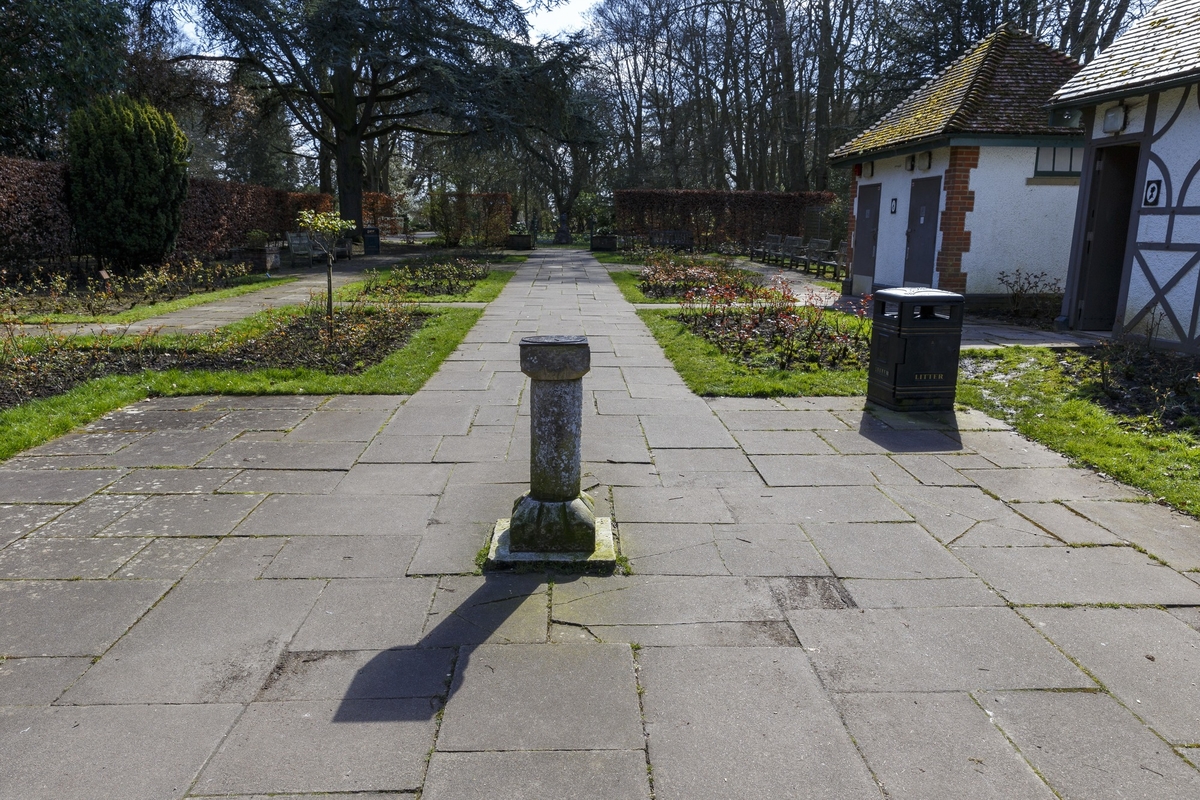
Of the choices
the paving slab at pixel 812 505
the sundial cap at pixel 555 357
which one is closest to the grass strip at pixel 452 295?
the paving slab at pixel 812 505

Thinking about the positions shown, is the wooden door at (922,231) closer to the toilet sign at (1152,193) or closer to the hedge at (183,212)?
the toilet sign at (1152,193)

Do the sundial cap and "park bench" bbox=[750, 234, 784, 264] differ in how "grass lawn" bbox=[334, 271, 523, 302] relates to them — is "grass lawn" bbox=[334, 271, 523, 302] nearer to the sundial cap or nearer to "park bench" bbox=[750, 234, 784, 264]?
the sundial cap

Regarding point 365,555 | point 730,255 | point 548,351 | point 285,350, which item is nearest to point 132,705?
point 365,555

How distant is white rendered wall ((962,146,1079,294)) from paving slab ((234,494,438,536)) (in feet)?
35.7

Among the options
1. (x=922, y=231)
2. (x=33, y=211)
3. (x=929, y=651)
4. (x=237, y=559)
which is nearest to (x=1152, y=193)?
(x=922, y=231)

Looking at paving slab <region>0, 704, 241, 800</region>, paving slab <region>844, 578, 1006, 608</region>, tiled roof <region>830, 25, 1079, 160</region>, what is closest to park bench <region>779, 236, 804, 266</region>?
tiled roof <region>830, 25, 1079, 160</region>

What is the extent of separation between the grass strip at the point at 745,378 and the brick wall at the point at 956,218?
5.31m

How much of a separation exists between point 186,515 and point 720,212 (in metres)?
25.9

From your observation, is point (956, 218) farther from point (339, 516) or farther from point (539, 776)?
point (539, 776)

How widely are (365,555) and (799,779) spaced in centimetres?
233

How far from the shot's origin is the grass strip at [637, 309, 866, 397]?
23.9ft

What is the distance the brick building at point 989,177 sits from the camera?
40.3ft

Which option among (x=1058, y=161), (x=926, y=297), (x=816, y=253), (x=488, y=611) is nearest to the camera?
(x=488, y=611)

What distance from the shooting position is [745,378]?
7.70 meters
